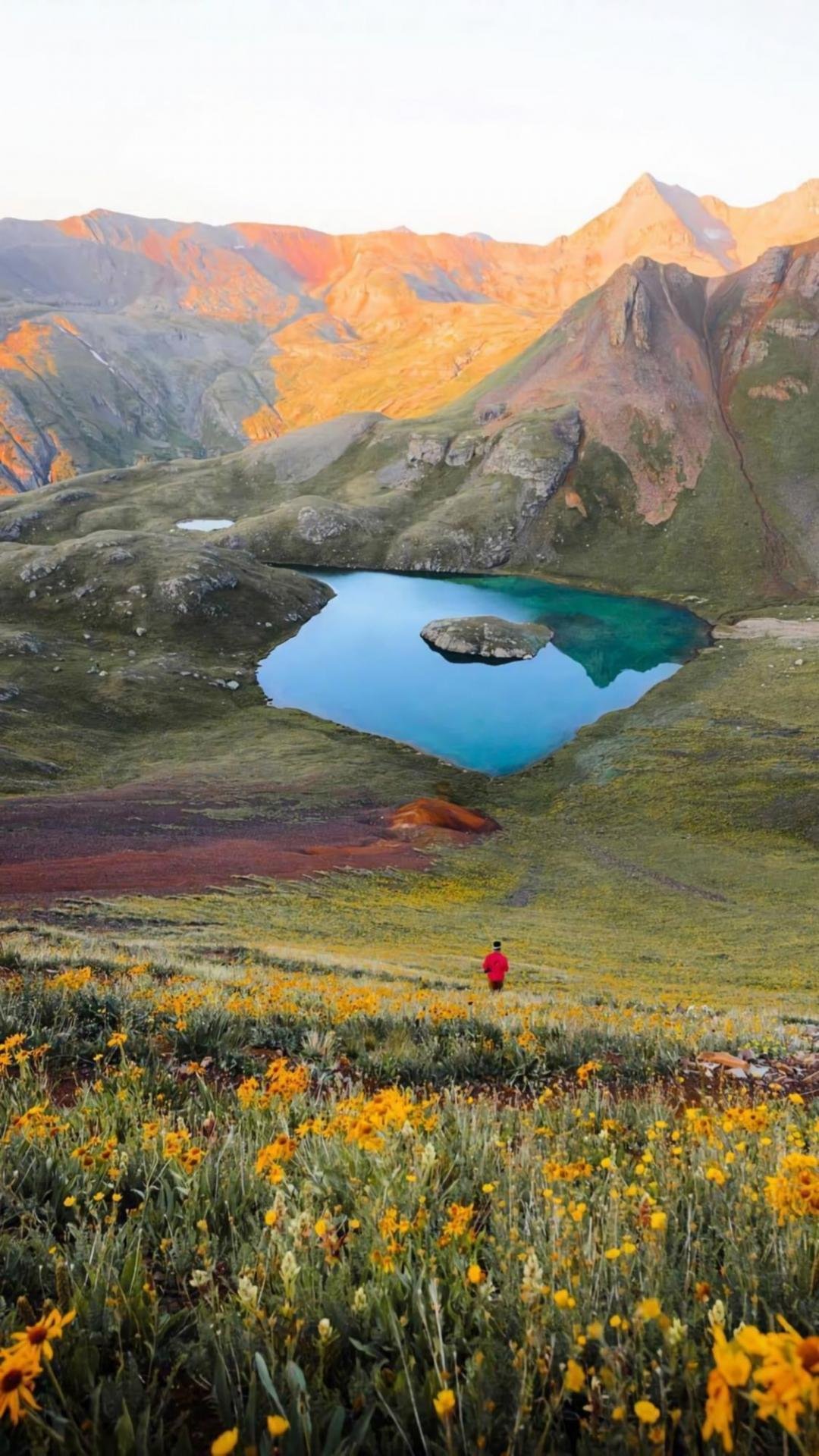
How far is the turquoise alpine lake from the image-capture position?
81.0 meters

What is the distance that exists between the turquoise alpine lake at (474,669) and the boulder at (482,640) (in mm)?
1758

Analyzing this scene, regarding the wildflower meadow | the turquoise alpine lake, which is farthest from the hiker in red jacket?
the turquoise alpine lake

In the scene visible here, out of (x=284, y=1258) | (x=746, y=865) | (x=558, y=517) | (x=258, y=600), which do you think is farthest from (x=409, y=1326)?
(x=558, y=517)

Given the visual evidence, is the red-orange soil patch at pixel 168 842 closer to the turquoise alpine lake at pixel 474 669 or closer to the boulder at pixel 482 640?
the turquoise alpine lake at pixel 474 669

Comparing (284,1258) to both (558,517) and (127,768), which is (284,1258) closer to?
(127,768)

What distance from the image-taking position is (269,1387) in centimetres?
233

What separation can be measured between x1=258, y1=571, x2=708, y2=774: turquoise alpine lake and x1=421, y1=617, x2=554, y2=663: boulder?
5.77 feet

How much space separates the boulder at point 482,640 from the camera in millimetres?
103062

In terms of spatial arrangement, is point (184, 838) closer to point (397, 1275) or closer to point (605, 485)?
point (397, 1275)

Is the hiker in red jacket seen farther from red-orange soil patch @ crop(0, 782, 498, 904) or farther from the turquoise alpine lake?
the turquoise alpine lake

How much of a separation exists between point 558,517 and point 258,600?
7938 centimetres

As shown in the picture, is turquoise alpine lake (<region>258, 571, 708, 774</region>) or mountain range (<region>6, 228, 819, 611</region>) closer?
turquoise alpine lake (<region>258, 571, 708, 774</region>)

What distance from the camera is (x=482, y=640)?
4099 inches

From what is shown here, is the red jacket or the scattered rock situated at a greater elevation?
the scattered rock
